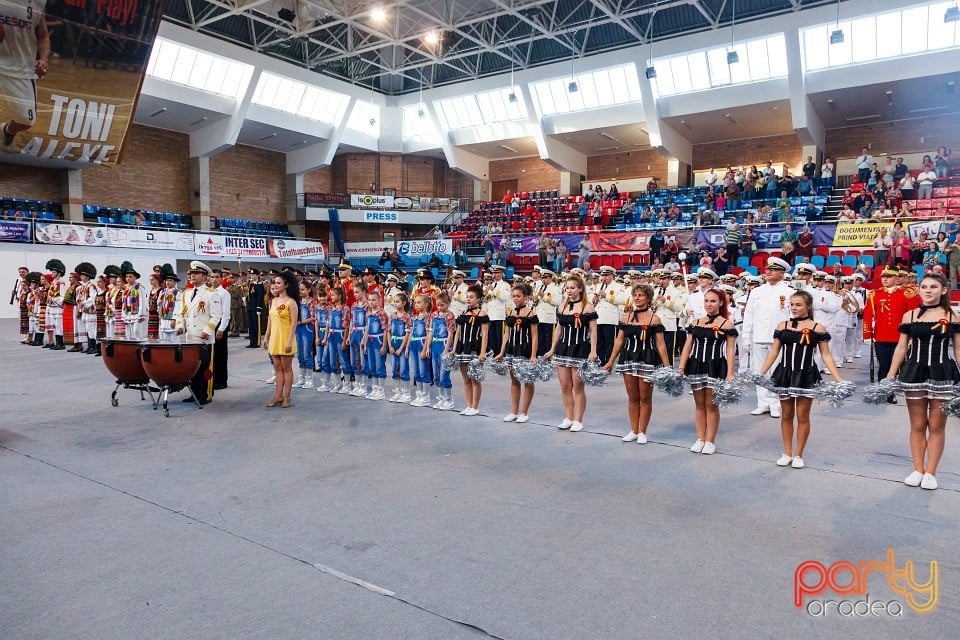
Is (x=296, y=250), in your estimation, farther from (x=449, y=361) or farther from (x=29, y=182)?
(x=449, y=361)

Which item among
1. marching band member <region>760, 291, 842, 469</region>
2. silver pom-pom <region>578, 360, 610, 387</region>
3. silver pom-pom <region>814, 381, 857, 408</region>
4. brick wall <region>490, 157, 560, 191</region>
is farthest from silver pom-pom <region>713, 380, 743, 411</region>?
brick wall <region>490, 157, 560, 191</region>

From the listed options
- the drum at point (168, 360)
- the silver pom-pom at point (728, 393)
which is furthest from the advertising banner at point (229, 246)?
the silver pom-pom at point (728, 393)

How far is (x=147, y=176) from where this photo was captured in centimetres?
2919

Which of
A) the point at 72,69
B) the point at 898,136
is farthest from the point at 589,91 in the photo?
the point at 72,69

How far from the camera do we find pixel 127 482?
4906mm

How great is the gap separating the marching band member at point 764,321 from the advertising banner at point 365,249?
80.0 ft

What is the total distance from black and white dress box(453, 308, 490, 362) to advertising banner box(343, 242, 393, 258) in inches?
928

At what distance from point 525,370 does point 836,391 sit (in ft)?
10.1

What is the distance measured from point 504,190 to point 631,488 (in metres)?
33.8

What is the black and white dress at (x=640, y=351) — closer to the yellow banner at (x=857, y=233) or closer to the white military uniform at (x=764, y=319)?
the white military uniform at (x=764, y=319)

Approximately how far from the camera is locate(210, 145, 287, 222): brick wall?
1252 inches

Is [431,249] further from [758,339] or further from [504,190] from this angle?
[758,339]

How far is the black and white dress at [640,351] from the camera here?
6188 mm

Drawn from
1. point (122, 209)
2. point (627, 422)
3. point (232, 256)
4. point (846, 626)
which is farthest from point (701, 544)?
point (122, 209)
